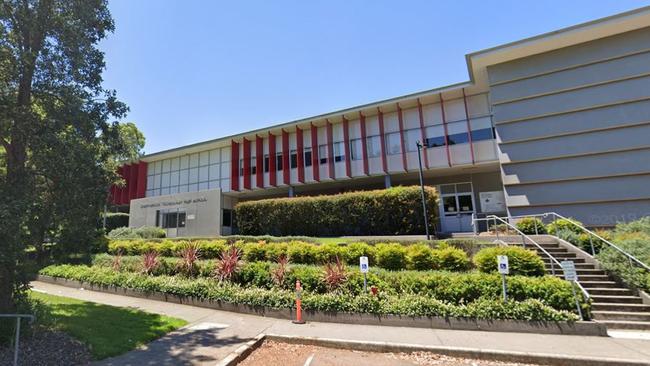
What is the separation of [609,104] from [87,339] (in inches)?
949

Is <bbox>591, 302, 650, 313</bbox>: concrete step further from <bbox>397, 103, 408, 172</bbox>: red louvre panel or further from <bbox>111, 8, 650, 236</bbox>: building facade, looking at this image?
<bbox>397, 103, 408, 172</bbox>: red louvre panel

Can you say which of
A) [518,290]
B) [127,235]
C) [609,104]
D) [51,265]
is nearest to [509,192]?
[609,104]

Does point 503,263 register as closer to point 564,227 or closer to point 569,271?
point 569,271

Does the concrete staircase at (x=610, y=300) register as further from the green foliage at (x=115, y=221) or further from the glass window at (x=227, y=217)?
the green foliage at (x=115, y=221)


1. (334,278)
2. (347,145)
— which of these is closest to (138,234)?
(347,145)

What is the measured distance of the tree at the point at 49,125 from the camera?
671 centimetres

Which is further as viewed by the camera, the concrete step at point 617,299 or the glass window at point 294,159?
the glass window at point 294,159

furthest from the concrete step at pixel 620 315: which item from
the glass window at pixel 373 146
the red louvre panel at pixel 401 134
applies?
the glass window at pixel 373 146

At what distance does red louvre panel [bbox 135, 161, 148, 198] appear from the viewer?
35.9 m

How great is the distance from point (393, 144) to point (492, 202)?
7.89 metres

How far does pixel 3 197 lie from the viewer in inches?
243

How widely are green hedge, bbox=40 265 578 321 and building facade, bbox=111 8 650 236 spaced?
1280 cm

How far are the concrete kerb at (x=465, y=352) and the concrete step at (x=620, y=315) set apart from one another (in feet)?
9.93

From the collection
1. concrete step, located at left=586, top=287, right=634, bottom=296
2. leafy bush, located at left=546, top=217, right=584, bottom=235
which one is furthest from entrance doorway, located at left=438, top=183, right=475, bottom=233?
concrete step, located at left=586, top=287, right=634, bottom=296
